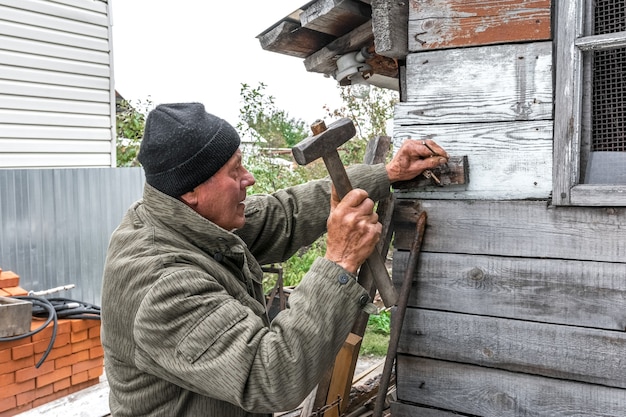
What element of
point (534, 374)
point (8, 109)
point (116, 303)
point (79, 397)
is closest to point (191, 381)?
point (116, 303)

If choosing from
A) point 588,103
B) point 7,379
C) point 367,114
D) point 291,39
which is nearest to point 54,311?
point 7,379

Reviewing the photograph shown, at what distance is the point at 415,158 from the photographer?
2580 mm

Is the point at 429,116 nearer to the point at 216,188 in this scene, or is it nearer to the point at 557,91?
the point at 557,91

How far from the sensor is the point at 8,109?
23.7 ft

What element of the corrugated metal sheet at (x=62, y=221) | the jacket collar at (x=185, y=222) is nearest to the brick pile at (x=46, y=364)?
the corrugated metal sheet at (x=62, y=221)

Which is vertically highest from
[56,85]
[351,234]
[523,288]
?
[56,85]

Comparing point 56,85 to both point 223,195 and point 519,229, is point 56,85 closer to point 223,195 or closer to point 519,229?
point 223,195

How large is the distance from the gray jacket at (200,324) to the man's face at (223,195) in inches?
3.3

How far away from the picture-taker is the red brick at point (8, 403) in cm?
495

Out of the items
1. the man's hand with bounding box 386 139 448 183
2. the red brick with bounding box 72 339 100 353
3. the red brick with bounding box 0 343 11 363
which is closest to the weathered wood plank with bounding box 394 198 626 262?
the man's hand with bounding box 386 139 448 183

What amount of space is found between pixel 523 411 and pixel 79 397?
4.34 meters

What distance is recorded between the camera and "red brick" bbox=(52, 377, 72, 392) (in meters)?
5.43

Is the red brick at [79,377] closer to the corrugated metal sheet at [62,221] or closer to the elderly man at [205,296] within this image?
the corrugated metal sheet at [62,221]

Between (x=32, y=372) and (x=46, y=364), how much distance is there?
5.9 inches
